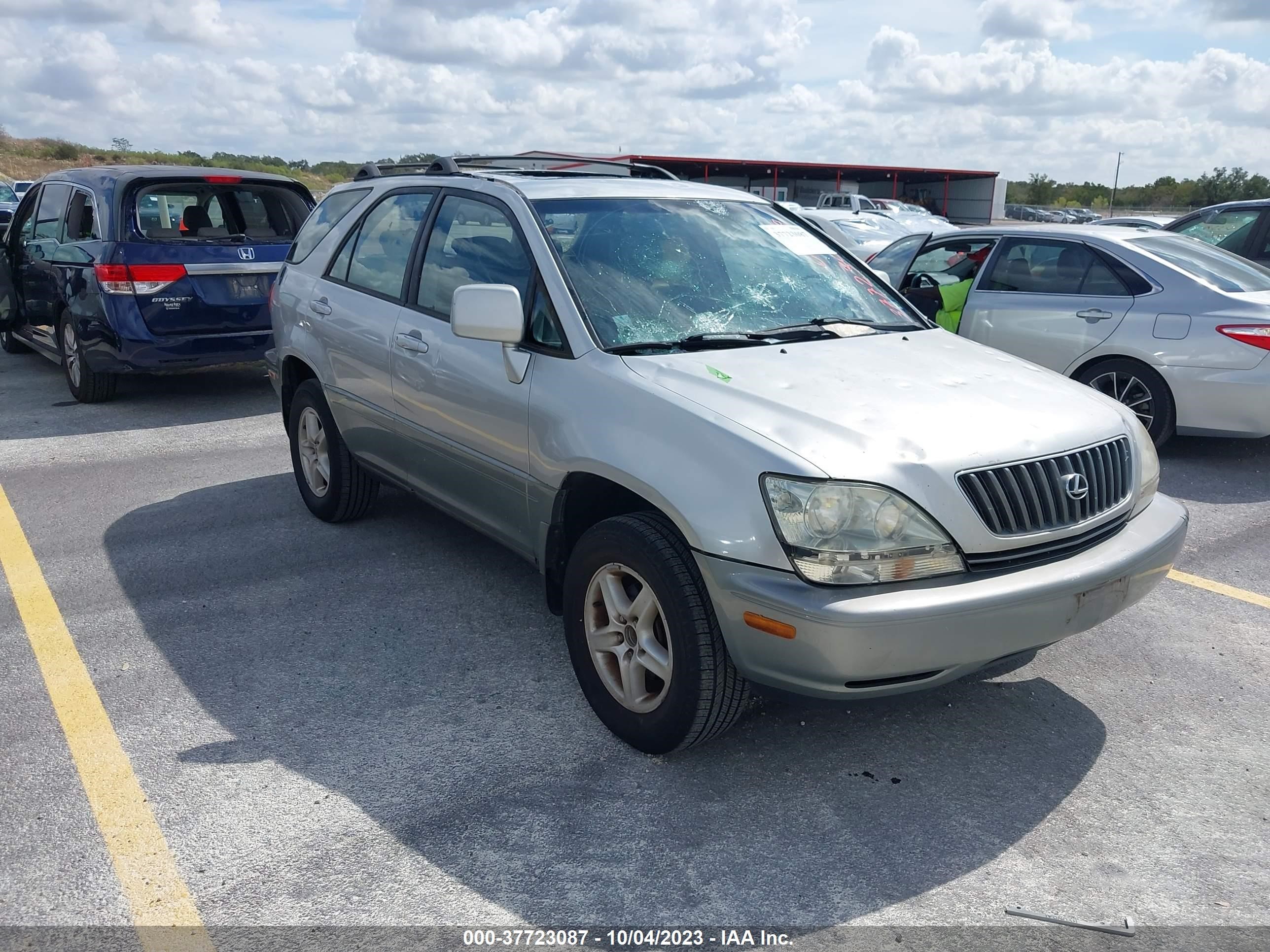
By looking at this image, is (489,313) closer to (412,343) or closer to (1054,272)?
(412,343)

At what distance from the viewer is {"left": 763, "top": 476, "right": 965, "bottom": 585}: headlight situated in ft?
9.37

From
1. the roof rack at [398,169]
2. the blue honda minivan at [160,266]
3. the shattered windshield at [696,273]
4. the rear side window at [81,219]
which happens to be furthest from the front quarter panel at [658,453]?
the rear side window at [81,219]

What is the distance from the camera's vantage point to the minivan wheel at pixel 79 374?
8.80 m

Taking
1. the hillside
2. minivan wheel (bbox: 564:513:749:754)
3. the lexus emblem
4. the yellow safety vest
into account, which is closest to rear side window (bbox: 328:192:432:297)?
minivan wheel (bbox: 564:513:749:754)

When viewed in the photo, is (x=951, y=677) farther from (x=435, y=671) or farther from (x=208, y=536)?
(x=208, y=536)

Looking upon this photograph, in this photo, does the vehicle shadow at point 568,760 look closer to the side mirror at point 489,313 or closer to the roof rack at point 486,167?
the side mirror at point 489,313

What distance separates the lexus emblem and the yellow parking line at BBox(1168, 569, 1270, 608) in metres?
2.03

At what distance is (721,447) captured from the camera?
9.96 ft

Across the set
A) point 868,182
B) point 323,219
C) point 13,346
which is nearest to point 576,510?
point 323,219

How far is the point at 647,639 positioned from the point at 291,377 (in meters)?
3.49

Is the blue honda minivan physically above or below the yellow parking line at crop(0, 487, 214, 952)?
above

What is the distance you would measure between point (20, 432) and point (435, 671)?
5750mm

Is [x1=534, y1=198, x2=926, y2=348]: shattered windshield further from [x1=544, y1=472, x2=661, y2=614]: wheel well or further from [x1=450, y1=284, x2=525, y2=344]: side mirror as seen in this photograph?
[x1=544, y1=472, x2=661, y2=614]: wheel well

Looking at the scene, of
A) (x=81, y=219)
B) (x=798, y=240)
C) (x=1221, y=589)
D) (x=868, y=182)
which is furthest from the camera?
(x=868, y=182)
